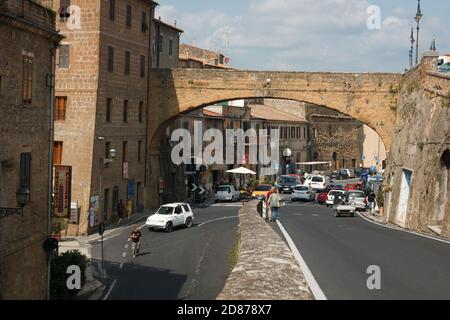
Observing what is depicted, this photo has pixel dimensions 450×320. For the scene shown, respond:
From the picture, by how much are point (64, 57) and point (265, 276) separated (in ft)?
99.2

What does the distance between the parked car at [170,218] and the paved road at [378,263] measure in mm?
12239

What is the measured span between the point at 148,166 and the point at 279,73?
35.1 feet

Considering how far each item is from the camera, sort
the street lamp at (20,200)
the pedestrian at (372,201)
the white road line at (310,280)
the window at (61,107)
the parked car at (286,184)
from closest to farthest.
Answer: the white road line at (310,280), the street lamp at (20,200), the window at (61,107), the pedestrian at (372,201), the parked car at (286,184)

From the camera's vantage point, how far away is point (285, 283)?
9391 mm

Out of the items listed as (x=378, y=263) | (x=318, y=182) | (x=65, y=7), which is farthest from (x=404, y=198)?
(x=318, y=182)

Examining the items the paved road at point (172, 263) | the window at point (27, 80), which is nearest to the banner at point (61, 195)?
the paved road at point (172, 263)

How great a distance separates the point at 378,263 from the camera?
1520 centimetres

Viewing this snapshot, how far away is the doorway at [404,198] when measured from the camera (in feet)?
114

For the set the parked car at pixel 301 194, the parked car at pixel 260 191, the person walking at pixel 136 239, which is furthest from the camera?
the parked car at pixel 260 191

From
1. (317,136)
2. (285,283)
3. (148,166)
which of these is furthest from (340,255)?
(317,136)

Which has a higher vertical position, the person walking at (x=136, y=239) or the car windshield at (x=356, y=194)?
the car windshield at (x=356, y=194)

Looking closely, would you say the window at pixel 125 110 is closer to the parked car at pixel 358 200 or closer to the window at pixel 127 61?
the window at pixel 127 61

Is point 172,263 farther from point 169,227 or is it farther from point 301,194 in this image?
point 301,194

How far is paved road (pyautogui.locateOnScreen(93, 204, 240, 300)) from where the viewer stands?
2138 cm
